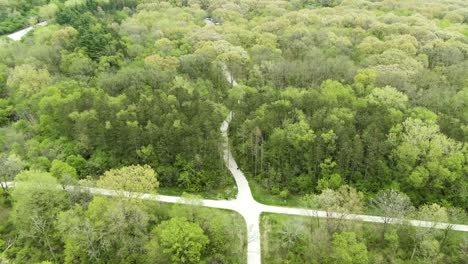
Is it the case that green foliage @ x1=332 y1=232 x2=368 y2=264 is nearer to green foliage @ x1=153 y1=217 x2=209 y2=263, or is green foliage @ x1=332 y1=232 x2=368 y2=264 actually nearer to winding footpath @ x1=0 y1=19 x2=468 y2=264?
winding footpath @ x1=0 y1=19 x2=468 y2=264

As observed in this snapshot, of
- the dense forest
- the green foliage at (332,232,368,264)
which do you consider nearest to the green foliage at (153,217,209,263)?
the green foliage at (332,232,368,264)

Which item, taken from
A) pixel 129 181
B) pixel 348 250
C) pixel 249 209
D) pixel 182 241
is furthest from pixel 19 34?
pixel 348 250

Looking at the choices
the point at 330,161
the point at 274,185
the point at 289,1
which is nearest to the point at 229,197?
the point at 274,185

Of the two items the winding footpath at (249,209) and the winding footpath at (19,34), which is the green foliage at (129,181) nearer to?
the winding footpath at (249,209)

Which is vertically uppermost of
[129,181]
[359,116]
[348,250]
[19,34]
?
[19,34]

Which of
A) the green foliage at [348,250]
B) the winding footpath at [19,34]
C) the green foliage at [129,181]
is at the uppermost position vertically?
the winding footpath at [19,34]

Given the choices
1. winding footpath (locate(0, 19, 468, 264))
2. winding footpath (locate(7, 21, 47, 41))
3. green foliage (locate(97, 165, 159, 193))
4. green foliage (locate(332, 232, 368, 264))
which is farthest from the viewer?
winding footpath (locate(7, 21, 47, 41))

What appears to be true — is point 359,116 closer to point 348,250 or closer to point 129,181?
point 348,250

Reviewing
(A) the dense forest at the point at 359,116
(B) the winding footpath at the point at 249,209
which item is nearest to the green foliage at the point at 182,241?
(B) the winding footpath at the point at 249,209

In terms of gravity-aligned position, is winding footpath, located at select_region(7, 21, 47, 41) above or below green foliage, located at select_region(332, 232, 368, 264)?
above

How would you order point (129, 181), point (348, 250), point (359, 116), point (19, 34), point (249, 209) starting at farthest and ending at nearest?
1. point (19, 34)
2. point (359, 116)
3. point (249, 209)
4. point (129, 181)
5. point (348, 250)

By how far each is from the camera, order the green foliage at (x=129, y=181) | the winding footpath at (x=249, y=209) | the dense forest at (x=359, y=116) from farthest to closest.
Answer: the dense forest at (x=359, y=116) < the winding footpath at (x=249, y=209) < the green foliage at (x=129, y=181)

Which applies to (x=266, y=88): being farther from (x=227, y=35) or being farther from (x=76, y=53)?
(x=76, y=53)
